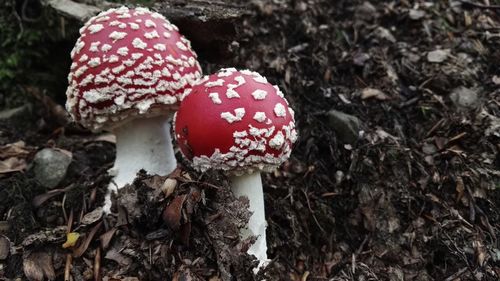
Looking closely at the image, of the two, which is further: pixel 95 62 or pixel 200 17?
pixel 200 17

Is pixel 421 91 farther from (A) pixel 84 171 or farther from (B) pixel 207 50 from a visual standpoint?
(A) pixel 84 171

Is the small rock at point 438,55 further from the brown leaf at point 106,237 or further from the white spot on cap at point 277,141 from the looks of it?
the brown leaf at point 106,237

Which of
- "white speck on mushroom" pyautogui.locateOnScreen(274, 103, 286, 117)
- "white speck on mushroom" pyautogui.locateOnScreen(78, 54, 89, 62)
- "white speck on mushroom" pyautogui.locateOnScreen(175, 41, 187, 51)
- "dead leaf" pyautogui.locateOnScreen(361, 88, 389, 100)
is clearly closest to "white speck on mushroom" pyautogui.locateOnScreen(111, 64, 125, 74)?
"white speck on mushroom" pyautogui.locateOnScreen(78, 54, 89, 62)

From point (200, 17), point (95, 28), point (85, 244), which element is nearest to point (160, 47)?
point (95, 28)

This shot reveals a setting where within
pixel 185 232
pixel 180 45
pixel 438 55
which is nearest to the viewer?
pixel 185 232

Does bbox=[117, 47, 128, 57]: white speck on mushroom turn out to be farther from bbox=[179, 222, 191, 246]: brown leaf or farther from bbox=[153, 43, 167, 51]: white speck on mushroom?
bbox=[179, 222, 191, 246]: brown leaf

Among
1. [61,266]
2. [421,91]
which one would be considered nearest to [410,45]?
[421,91]

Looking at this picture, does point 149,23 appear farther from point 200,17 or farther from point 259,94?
point 259,94
